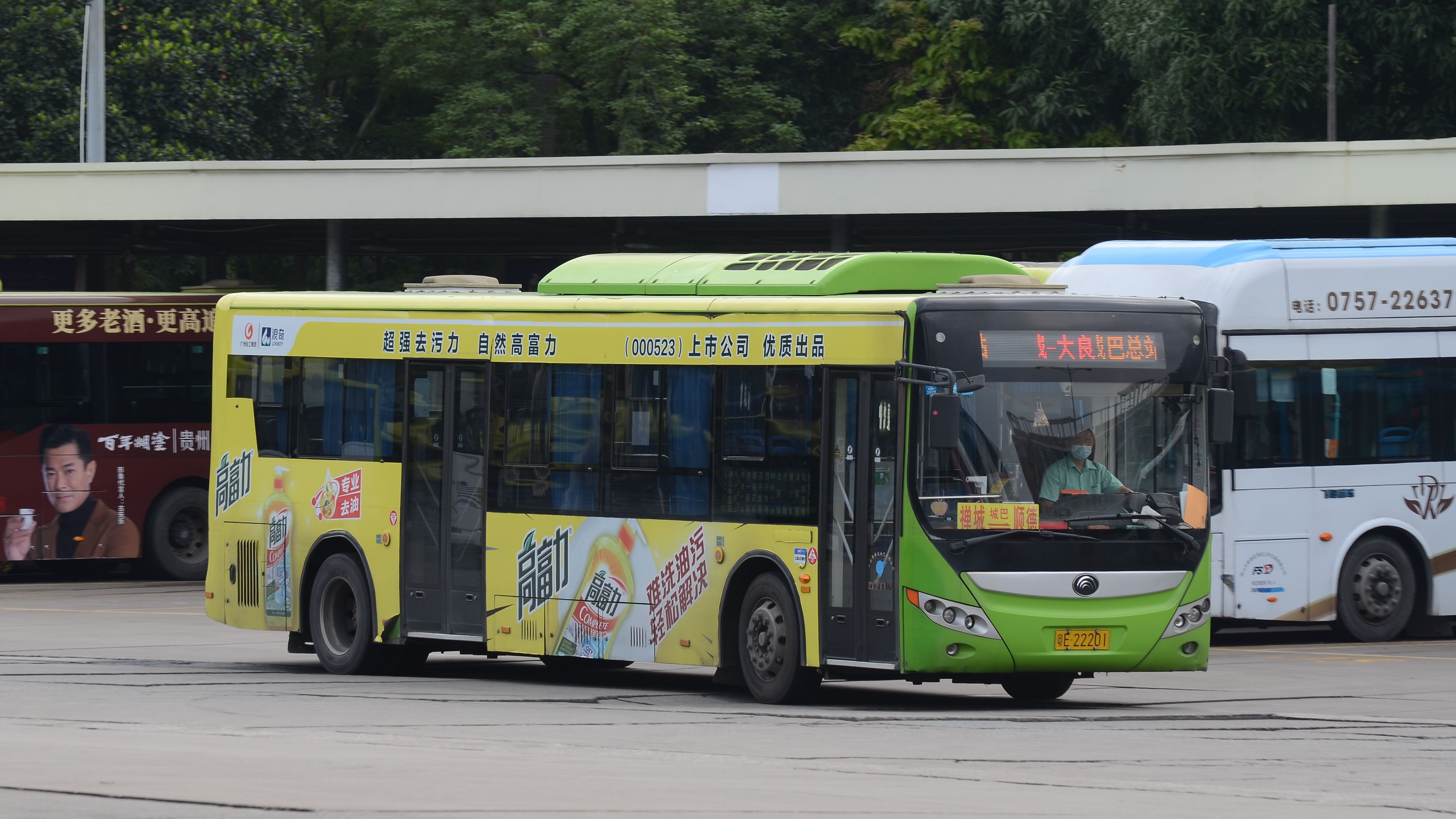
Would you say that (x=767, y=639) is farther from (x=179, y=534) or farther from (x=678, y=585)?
(x=179, y=534)

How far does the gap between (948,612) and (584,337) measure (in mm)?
3514

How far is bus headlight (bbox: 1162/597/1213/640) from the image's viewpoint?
1360cm

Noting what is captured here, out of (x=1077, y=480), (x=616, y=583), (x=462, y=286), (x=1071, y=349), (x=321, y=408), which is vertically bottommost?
(x=616, y=583)

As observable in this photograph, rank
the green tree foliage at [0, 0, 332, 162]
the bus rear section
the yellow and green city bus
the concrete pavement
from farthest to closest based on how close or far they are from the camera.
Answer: the green tree foliage at [0, 0, 332, 162] → the bus rear section → the yellow and green city bus → the concrete pavement

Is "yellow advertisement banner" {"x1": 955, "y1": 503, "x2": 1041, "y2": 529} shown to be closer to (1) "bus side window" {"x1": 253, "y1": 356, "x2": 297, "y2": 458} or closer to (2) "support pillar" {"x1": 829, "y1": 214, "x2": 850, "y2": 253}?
(1) "bus side window" {"x1": 253, "y1": 356, "x2": 297, "y2": 458}

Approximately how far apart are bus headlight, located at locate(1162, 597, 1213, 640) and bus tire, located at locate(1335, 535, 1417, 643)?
601 cm

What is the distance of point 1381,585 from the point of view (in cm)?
1967

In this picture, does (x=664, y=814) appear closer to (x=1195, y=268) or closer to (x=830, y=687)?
(x=830, y=687)

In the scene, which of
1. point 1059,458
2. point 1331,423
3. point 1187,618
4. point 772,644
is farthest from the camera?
point 1331,423

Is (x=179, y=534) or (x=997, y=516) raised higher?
(x=997, y=516)

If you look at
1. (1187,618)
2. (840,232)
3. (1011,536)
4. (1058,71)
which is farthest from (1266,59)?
Answer: (1011,536)

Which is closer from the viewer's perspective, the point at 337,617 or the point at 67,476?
the point at 337,617

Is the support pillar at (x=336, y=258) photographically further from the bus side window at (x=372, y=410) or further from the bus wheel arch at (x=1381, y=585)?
the bus wheel arch at (x=1381, y=585)

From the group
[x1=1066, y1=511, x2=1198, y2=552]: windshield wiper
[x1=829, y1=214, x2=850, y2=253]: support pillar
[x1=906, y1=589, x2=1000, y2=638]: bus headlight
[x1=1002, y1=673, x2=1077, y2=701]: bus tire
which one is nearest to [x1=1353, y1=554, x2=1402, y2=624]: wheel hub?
[x1=1002, y1=673, x2=1077, y2=701]: bus tire
